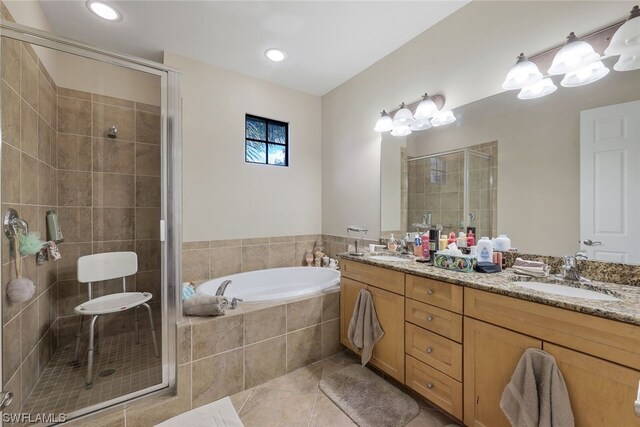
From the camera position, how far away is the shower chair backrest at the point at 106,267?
1944mm

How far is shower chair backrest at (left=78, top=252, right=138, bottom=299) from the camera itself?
1.94 meters

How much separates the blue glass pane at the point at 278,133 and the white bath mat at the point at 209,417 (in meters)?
2.54

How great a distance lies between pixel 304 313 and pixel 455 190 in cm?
153

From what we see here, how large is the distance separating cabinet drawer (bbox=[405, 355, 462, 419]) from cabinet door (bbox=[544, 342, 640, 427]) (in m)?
0.49

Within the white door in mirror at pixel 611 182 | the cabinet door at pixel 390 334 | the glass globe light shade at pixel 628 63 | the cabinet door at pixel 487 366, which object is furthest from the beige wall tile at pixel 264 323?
the glass globe light shade at pixel 628 63

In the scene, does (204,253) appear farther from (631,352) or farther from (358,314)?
(631,352)

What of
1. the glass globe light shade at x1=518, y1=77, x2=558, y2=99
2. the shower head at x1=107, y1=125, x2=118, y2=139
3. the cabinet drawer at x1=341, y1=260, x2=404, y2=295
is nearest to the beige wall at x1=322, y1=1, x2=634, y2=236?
the glass globe light shade at x1=518, y1=77, x2=558, y2=99

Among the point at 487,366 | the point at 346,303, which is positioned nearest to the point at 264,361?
the point at 346,303

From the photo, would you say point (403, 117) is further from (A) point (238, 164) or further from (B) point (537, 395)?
(B) point (537, 395)

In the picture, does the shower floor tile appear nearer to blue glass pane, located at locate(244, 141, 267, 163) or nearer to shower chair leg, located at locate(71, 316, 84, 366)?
shower chair leg, located at locate(71, 316, 84, 366)

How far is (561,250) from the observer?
1.43m

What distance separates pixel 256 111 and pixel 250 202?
102cm

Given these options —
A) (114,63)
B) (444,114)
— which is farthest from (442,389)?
(114,63)

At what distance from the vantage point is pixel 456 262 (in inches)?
61.3
